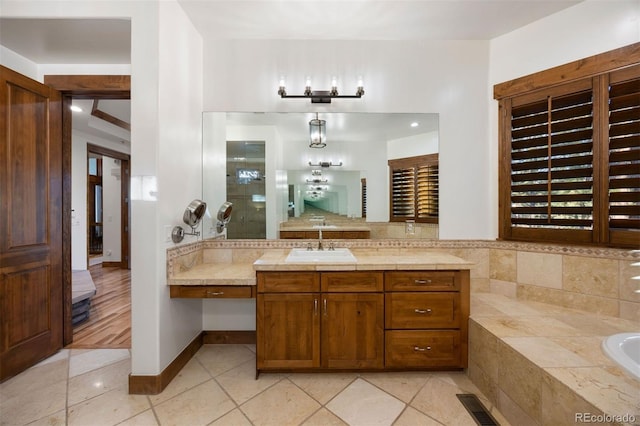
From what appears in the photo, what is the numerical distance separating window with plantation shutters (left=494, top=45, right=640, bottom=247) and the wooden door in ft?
13.0

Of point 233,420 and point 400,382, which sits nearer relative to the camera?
point 233,420

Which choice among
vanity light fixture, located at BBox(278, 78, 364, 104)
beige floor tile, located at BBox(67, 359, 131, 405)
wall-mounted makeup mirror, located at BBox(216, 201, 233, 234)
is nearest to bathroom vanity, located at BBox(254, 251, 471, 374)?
wall-mounted makeup mirror, located at BBox(216, 201, 233, 234)

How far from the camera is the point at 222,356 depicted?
2221 mm

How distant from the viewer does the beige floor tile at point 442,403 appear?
5.02ft

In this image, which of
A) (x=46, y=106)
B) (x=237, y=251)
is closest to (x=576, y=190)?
(x=237, y=251)

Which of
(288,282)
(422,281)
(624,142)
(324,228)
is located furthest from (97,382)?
(624,142)

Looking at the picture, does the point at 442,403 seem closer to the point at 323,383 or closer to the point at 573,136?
the point at 323,383

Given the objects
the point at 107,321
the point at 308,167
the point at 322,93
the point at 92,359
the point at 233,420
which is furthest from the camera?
the point at 107,321

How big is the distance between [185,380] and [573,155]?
3442 millimetres

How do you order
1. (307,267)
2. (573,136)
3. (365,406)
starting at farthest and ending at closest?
(573,136) < (307,267) < (365,406)

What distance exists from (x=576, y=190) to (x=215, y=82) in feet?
10.5

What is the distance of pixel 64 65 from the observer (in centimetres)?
231

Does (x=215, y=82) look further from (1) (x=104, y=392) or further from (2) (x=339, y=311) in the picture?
(1) (x=104, y=392)

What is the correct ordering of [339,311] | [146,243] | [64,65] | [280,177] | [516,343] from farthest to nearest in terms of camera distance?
1. [280,177]
2. [64,65]
3. [339,311]
4. [146,243]
5. [516,343]
